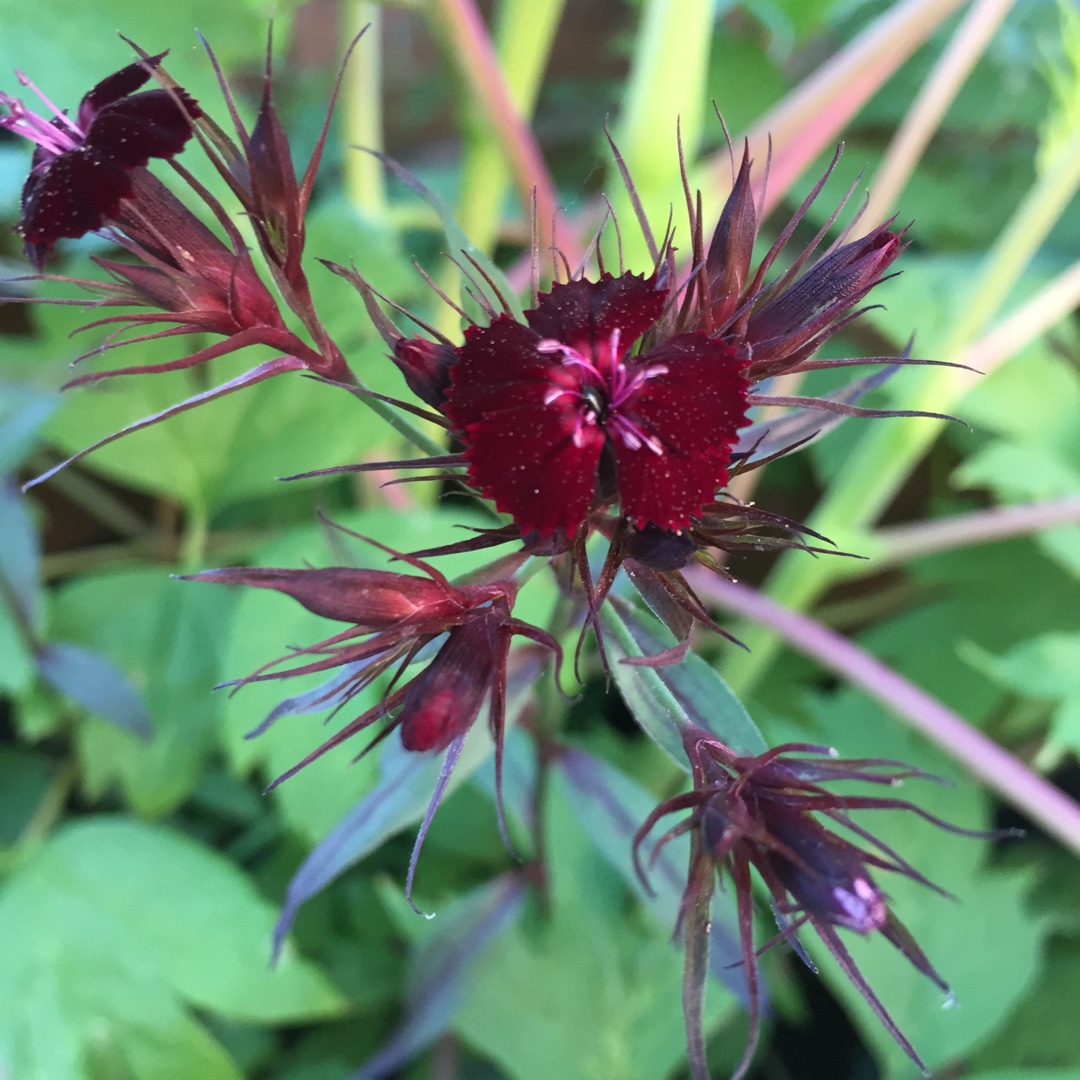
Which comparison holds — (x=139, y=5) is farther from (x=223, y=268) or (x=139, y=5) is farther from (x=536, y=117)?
(x=536, y=117)

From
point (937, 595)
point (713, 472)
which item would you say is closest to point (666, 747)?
point (713, 472)

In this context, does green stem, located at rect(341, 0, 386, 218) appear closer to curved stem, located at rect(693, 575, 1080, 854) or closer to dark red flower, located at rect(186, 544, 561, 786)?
curved stem, located at rect(693, 575, 1080, 854)

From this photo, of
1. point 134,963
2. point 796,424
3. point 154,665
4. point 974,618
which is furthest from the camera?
point 974,618

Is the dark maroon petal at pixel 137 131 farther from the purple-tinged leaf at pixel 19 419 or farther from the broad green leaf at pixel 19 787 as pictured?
the broad green leaf at pixel 19 787

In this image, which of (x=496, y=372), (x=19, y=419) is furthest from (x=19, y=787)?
(x=496, y=372)

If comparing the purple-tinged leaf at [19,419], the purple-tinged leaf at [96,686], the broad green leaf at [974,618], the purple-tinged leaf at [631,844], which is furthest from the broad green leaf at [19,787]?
the broad green leaf at [974,618]

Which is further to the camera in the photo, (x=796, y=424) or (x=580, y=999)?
(x=580, y=999)

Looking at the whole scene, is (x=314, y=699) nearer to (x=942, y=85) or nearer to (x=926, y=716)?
(x=926, y=716)
